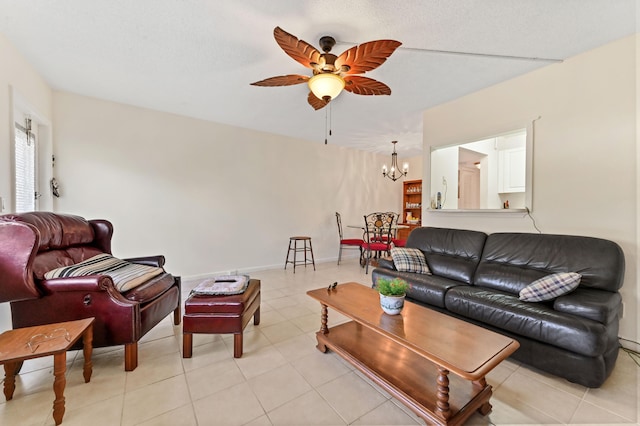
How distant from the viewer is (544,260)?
2277 millimetres

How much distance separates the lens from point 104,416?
1.37 meters

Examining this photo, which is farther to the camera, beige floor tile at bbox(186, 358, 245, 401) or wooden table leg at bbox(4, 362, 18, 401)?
beige floor tile at bbox(186, 358, 245, 401)

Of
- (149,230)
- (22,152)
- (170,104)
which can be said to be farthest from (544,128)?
(22,152)


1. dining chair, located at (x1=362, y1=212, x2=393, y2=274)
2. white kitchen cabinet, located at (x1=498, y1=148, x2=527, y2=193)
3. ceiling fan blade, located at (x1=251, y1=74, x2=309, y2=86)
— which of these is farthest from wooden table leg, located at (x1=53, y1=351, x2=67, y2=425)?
white kitchen cabinet, located at (x1=498, y1=148, x2=527, y2=193)

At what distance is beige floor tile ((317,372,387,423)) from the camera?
1.42m

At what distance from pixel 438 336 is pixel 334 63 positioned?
1979mm

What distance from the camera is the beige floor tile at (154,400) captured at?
1378 millimetres

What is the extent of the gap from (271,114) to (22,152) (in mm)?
2736

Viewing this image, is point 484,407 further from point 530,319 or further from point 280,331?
point 280,331

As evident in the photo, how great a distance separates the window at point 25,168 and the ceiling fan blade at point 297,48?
9.41 feet

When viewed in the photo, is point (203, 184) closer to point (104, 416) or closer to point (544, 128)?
point (104, 416)

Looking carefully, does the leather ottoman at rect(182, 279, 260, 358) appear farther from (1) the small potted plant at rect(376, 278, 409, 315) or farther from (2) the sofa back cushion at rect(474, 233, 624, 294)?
(2) the sofa back cushion at rect(474, 233, 624, 294)

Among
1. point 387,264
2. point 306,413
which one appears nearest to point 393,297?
point 306,413

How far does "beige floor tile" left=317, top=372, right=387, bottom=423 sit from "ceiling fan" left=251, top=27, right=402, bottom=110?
6.79 feet
